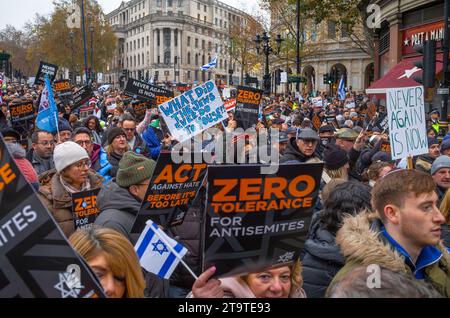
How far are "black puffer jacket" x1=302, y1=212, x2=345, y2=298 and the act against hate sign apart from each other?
3.52 m

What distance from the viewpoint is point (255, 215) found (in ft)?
8.44

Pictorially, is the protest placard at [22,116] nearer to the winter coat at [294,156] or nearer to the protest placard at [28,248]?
the winter coat at [294,156]

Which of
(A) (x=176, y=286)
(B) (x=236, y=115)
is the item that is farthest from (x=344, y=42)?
(A) (x=176, y=286)

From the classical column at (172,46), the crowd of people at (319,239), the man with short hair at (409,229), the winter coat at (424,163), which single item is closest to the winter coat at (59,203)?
the crowd of people at (319,239)

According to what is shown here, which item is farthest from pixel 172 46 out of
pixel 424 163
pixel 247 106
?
pixel 424 163

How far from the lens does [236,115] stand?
10.1 m

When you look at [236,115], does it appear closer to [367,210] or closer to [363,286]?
[367,210]

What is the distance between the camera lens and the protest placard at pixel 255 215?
8.21ft

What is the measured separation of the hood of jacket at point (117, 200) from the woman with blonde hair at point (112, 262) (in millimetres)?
1063

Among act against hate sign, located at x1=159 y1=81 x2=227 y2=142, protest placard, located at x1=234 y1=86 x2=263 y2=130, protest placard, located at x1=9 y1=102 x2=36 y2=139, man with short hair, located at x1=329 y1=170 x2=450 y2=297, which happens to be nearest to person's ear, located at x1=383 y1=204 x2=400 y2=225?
man with short hair, located at x1=329 y1=170 x2=450 y2=297

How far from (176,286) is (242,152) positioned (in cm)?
313

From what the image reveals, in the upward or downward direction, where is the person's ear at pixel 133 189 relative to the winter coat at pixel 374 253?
upward

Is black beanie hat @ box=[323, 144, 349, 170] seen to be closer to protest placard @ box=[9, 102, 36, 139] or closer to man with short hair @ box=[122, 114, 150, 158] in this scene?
man with short hair @ box=[122, 114, 150, 158]

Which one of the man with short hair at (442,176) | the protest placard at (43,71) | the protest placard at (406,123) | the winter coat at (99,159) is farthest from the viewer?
the protest placard at (43,71)
